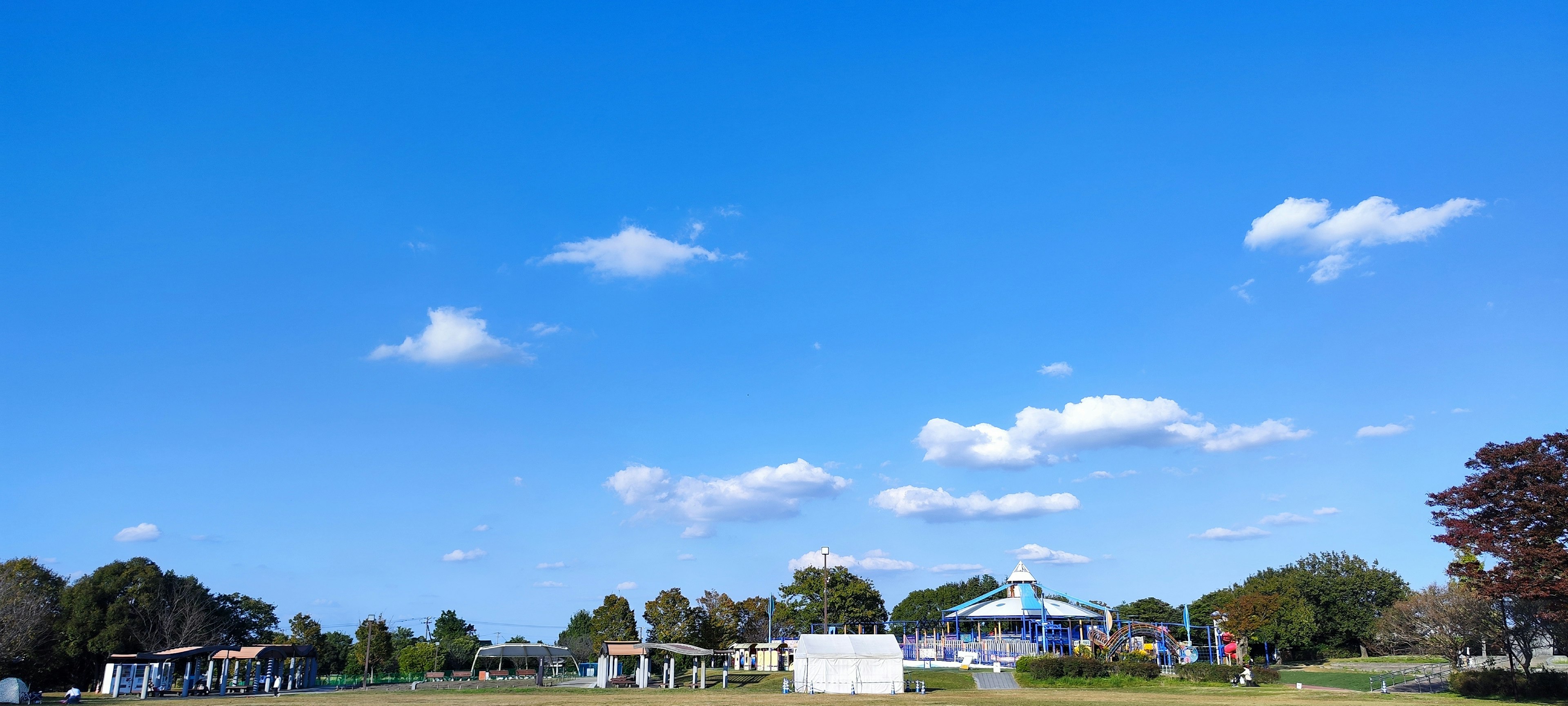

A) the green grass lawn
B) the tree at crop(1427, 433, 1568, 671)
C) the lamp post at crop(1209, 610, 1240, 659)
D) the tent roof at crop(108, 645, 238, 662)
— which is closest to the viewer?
the tree at crop(1427, 433, 1568, 671)

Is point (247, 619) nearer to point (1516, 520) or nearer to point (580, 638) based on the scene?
point (580, 638)

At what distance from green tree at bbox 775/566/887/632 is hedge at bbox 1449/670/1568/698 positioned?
53505 millimetres

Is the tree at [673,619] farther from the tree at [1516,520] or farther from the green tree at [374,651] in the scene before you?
the tree at [1516,520]

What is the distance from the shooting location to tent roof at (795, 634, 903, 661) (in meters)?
48.0

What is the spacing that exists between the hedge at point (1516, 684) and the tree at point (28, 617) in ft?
246

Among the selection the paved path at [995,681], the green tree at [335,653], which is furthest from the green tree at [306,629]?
the paved path at [995,681]

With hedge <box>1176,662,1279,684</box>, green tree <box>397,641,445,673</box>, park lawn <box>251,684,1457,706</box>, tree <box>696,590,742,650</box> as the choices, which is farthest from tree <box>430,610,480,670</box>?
hedge <box>1176,662,1279,684</box>

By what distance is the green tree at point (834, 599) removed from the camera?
89.6 m

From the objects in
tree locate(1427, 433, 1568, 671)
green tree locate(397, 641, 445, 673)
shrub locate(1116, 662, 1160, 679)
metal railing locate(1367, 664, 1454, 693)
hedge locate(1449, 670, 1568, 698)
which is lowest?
green tree locate(397, 641, 445, 673)

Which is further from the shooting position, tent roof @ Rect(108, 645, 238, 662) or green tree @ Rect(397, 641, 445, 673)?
green tree @ Rect(397, 641, 445, 673)

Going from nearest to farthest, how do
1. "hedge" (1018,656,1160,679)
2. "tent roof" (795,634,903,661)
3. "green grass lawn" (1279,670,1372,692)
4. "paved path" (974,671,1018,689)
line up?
"tent roof" (795,634,903,661) → "paved path" (974,671,1018,689) → "hedge" (1018,656,1160,679) → "green grass lawn" (1279,670,1372,692)

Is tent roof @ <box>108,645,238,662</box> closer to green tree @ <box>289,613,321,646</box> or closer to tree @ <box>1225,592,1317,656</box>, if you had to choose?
green tree @ <box>289,613,321,646</box>

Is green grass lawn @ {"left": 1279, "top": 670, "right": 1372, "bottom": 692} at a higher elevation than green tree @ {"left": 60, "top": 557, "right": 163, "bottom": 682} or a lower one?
lower

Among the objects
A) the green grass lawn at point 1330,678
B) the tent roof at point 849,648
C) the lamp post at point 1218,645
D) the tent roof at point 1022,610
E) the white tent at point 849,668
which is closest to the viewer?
the white tent at point 849,668
